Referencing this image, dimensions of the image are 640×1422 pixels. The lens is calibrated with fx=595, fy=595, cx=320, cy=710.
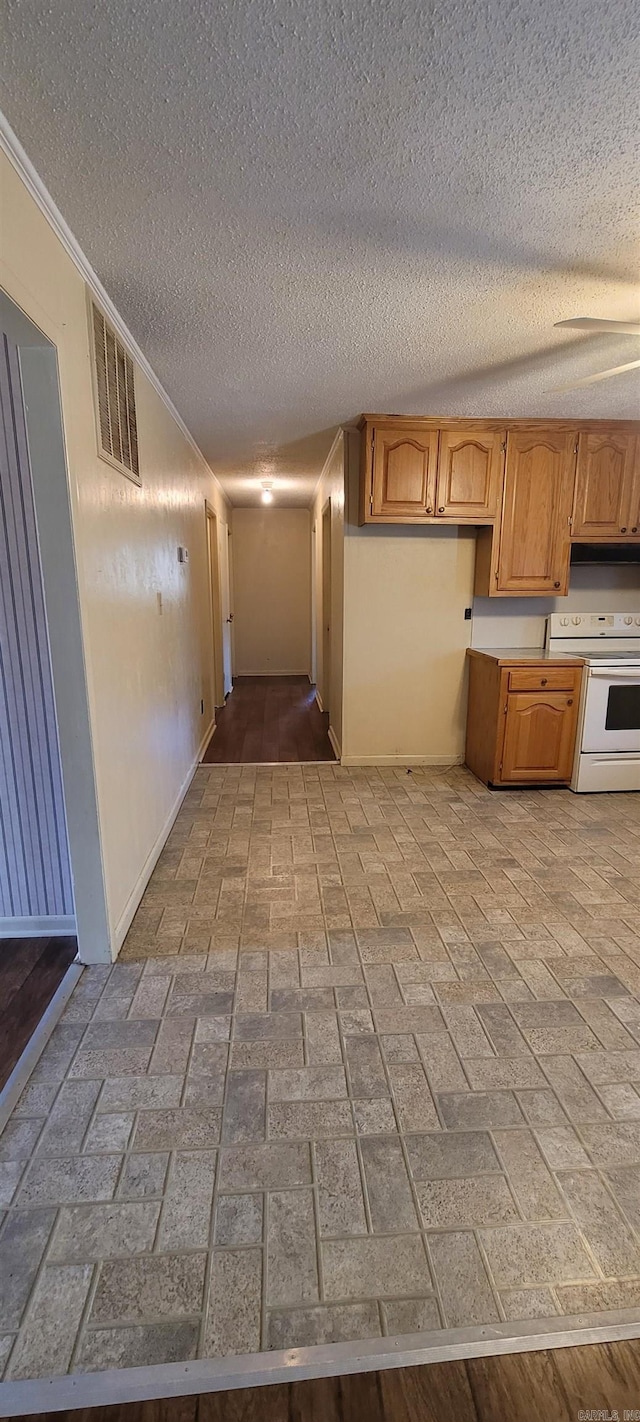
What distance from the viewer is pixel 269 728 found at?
217 inches

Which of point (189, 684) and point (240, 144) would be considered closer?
point (240, 144)

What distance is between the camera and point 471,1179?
4.61 ft

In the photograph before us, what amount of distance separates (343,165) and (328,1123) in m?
2.39

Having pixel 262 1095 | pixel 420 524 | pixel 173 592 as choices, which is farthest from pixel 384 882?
pixel 420 524

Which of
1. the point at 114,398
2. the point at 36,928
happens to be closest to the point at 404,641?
the point at 114,398

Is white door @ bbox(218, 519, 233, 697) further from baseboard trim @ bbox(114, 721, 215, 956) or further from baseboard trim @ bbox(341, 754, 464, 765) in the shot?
baseboard trim @ bbox(114, 721, 215, 956)

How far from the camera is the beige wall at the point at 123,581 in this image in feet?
5.32

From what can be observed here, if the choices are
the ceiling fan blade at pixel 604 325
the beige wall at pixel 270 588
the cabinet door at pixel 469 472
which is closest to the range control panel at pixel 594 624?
the cabinet door at pixel 469 472

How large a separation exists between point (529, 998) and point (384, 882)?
873mm

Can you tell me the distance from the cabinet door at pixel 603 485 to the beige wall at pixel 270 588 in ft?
15.4

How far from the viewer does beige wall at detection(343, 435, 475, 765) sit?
4145 mm

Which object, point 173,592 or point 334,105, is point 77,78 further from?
point 173,592

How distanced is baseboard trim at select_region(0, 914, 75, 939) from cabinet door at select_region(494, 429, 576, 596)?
3.21 m

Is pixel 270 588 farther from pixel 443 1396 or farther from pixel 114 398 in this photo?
pixel 443 1396
